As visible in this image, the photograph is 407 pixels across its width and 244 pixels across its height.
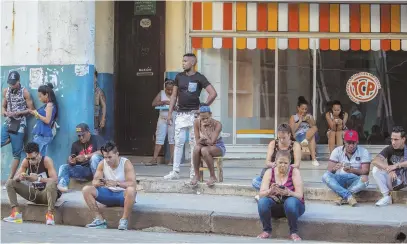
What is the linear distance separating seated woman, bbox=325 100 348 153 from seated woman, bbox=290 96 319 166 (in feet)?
1.26

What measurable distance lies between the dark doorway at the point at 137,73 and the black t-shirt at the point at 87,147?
2.96 meters

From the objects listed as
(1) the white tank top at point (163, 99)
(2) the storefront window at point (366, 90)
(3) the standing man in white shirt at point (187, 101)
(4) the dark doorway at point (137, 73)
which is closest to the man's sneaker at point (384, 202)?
(3) the standing man in white shirt at point (187, 101)

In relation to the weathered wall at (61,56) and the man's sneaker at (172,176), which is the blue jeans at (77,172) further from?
the man's sneaker at (172,176)

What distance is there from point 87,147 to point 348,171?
4.12 meters

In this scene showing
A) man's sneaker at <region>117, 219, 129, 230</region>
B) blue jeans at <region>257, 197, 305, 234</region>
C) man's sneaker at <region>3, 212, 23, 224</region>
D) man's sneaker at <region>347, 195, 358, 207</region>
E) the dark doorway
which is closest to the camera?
Result: blue jeans at <region>257, 197, 305, 234</region>

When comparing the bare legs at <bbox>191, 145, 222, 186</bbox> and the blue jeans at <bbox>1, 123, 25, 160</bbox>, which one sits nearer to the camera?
the bare legs at <bbox>191, 145, 222, 186</bbox>

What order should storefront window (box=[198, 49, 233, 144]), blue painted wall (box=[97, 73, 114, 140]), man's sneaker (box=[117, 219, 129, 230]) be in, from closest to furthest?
1. man's sneaker (box=[117, 219, 129, 230])
2. storefront window (box=[198, 49, 233, 144])
3. blue painted wall (box=[97, 73, 114, 140])

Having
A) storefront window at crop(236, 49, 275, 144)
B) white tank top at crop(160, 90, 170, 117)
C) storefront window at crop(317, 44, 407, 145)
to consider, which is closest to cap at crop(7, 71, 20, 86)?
white tank top at crop(160, 90, 170, 117)

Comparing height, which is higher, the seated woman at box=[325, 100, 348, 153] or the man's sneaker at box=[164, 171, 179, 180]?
the seated woman at box=[325, 100, 348, 153]

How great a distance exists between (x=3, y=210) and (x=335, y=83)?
22.3 ft

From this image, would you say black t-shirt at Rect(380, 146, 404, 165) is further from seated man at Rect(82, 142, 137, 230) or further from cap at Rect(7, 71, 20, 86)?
cap at Rect(7, 71, 20, 86)

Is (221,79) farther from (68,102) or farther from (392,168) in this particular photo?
(392,168)

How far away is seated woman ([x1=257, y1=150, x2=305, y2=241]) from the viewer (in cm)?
940

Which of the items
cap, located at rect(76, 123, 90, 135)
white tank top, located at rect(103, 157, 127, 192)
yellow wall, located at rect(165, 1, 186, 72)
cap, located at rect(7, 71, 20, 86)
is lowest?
white tank top, located at rect(103, 157, 127, 192)
